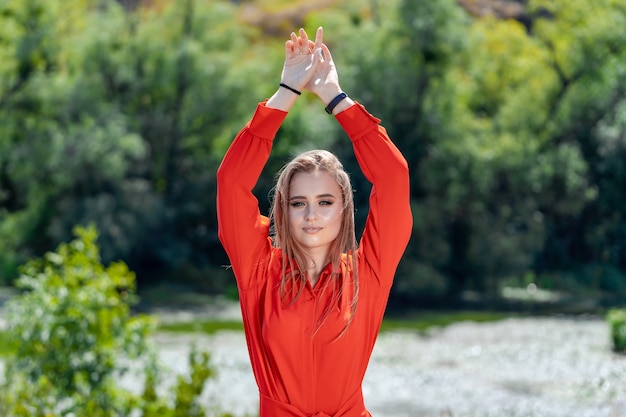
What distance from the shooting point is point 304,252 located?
2.45 m

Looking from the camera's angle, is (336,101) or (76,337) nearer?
(336,101)

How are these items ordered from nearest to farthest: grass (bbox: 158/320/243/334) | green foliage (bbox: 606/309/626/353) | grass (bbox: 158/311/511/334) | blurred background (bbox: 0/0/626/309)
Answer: green foliage (bbox: 606/309/626/353)
grass (bbox: 158/320/243/334)
grass (bbox: 158/311/511/334)
blurred background (bbox: 0/0/626/309)

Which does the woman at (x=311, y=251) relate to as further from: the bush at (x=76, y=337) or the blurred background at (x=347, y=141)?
the blurred background at (x=347, y=141)

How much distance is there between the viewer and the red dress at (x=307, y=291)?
91.4 inches

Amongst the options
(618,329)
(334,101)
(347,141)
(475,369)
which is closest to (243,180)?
(334,101)

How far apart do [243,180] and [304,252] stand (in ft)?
0.90

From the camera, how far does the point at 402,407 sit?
11430 mm

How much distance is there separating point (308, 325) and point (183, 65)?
23.5 meters

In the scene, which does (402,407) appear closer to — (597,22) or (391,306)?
(391,306)

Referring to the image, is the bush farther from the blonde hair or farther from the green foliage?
the green foliage

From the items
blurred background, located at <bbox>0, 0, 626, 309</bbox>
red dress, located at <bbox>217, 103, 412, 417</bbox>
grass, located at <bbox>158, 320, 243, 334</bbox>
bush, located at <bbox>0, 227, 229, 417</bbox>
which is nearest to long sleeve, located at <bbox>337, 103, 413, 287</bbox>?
red dress, located at <bbox>217, 103, 412, 417</bbox>

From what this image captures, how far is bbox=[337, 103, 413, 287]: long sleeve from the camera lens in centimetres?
235

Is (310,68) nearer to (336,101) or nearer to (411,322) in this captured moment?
(336,101)

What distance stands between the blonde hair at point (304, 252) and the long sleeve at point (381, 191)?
67mm
